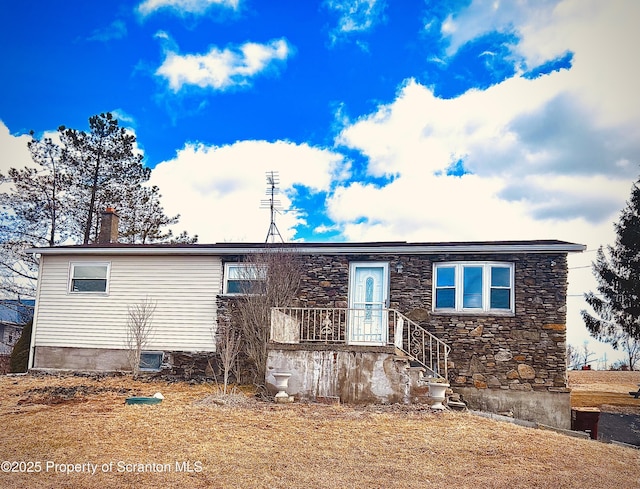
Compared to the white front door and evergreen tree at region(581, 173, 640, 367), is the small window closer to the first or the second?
the white front door

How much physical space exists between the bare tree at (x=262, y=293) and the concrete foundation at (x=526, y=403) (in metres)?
4.50

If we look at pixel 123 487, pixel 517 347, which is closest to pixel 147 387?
pixel 123 487

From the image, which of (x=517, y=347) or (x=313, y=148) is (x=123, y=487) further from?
(x=313, y=148)

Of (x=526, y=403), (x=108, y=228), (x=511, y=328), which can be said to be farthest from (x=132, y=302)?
(x=526, y=403)

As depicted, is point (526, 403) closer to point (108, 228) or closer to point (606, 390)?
point (606, 390)

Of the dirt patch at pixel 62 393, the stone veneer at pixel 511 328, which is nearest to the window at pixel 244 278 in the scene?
the stone veneer at pixel 511 328

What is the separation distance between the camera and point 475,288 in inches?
577

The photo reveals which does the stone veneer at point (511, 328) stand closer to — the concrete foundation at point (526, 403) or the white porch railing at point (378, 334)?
the concrete foundation at point (526, 403)

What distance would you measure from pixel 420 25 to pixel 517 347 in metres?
7.90

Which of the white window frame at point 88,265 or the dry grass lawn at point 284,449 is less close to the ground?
the white window frame at point 88,265

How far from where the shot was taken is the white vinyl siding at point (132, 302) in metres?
16.2

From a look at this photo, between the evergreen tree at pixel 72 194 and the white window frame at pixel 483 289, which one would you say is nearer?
the white window frame at pixel 483 289

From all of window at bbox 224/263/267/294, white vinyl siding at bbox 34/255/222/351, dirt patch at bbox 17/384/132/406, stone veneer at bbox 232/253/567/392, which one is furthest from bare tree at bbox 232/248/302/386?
dirt patch at bbox 17/384/132/406

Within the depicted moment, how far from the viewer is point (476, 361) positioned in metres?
14.4
